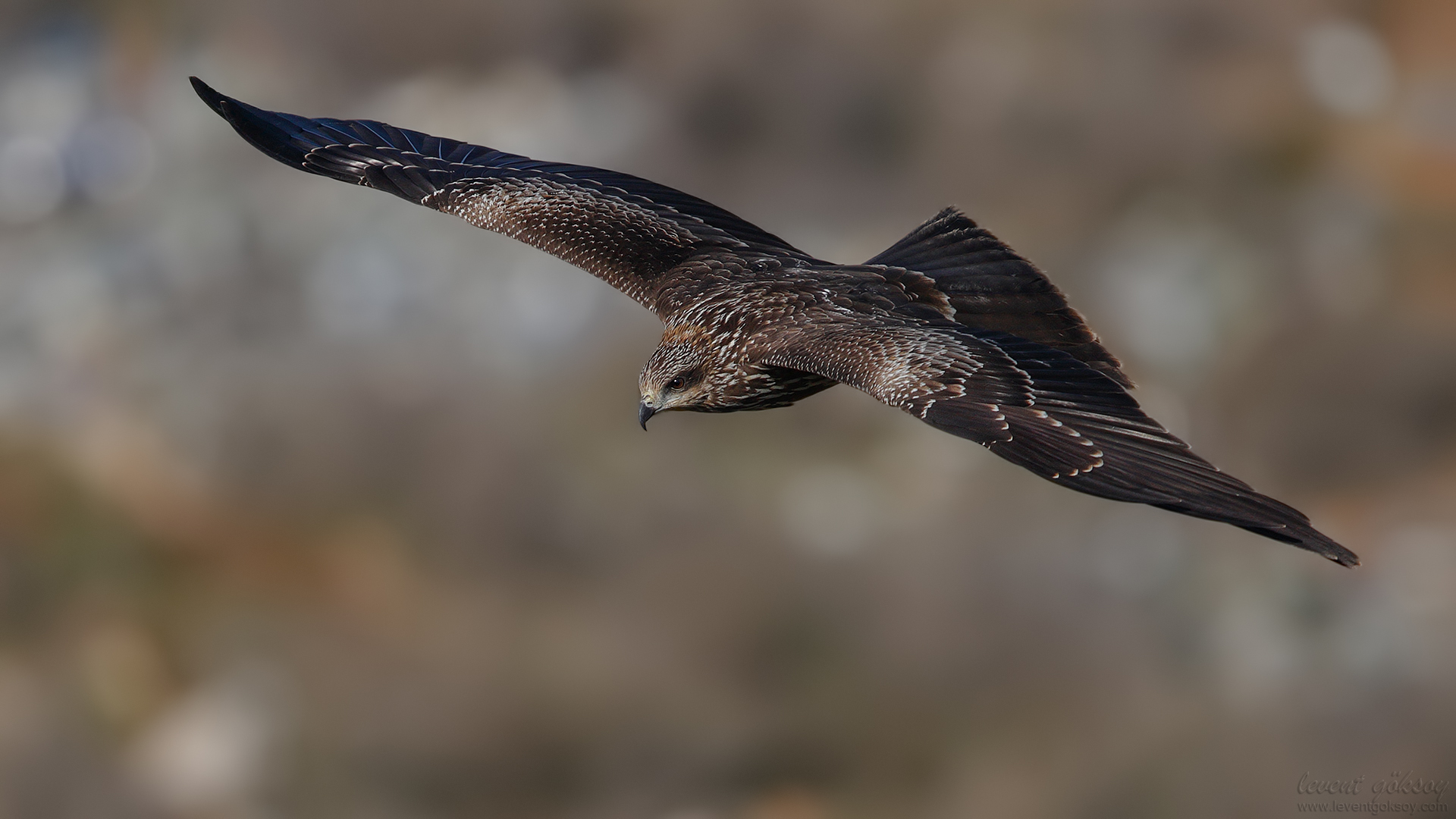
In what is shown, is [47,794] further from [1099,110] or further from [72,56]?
[1099,110]

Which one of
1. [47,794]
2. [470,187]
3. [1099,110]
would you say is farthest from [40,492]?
[470,187]

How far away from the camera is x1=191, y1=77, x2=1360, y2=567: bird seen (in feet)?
14.9

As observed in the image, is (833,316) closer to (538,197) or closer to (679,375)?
(679,375)

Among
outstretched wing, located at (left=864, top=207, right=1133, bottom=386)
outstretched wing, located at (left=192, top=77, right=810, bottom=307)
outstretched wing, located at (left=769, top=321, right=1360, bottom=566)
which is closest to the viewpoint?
outstretched wing, located at (left=769, top=321, right=1360, bottom=566)

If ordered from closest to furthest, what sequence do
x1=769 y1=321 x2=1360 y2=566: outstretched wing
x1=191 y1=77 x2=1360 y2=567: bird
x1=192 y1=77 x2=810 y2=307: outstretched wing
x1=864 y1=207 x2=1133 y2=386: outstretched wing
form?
x1=769 y1=321 x2=1360 y2=566: outstretched wing → x1=191 y1=77 x2=1360 y2=567: bird → x1=864 y1=207 x2=1133 y2=386: outstretched wing → x1=192 y1=77 x2=810 y2=307: outstretched wing

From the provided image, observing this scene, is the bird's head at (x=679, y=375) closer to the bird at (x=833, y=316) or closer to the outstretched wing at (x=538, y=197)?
the bird at (x=833, y=316)

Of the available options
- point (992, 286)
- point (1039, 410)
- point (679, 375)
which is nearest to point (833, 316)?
point (679, 375)

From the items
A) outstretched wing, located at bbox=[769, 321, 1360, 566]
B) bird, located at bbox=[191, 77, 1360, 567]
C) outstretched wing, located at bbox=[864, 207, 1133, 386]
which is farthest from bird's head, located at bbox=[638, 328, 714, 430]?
outstretched wing, located at bbox=[864, 207, 1133, 386]

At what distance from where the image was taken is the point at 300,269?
20156mm

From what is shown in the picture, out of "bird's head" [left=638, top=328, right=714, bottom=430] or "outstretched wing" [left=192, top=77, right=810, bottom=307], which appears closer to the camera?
"bird's head" [left=638, top=328, right=714, bottom=430]

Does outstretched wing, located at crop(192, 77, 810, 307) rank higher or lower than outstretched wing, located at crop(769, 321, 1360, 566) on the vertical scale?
higher

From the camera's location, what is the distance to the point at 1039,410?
190 inches

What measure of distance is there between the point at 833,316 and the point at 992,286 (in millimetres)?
799

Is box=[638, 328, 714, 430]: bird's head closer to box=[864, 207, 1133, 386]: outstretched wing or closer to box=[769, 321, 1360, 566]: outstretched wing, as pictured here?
box=[769, 321, 1360, 566]: outstretched wing
